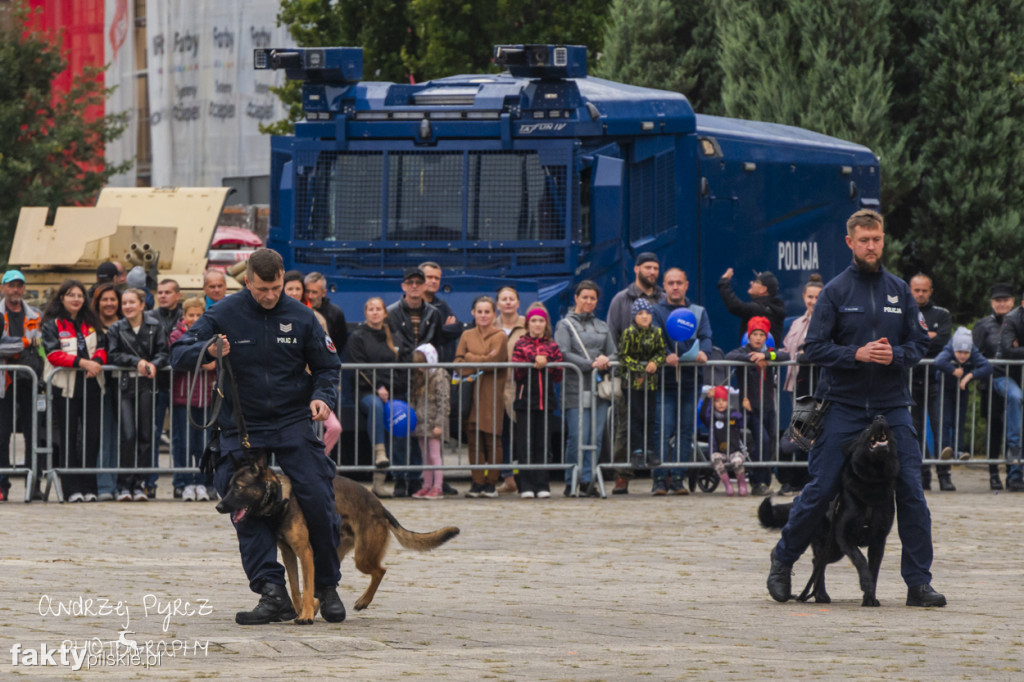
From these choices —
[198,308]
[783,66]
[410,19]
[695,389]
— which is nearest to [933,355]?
[695,389]

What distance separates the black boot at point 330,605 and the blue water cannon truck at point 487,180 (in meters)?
7.36

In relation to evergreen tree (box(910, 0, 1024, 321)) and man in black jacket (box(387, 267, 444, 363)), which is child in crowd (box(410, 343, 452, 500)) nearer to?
man in black jacket (box(387, 267, 444, 363))

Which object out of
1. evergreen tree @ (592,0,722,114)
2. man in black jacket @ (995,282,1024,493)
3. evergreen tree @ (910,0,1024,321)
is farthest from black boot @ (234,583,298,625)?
evergreen tree @ (592,0,722,114)

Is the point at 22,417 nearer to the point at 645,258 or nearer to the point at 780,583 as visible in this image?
the point at 645,258

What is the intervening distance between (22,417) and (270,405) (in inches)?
257

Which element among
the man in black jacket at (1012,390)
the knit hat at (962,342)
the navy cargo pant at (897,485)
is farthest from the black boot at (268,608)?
the man in black jacket at (1012,390)

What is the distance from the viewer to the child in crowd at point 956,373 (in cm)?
1498

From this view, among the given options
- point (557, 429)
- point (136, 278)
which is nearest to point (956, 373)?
point (557, 429)

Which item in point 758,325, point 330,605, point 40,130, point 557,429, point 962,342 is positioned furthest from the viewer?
point 40,130

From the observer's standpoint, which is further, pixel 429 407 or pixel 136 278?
pixel 136 278

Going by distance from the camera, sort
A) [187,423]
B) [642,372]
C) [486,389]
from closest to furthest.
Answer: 1. [187,423]
2. [642,372]
3. [486,389]

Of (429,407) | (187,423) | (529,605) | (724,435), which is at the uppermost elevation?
(429,407)

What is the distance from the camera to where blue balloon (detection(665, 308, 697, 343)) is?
47.4 ft

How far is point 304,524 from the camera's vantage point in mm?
8336
